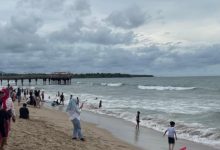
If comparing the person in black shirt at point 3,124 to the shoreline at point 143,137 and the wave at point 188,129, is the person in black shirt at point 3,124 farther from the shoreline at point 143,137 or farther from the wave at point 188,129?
the wave at point 188,129

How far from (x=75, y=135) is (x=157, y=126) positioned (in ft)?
34.5

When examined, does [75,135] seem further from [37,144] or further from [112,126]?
[112,126]

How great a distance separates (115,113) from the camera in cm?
2928

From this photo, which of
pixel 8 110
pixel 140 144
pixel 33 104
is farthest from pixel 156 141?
pixel 33 104

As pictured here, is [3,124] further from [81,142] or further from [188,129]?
[188,129]

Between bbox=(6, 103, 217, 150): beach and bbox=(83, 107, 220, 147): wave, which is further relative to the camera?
bbox=(83, 107, 220, 147): wave

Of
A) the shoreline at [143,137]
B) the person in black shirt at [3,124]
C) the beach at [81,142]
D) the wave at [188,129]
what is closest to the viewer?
the person in black shirt at [3,124]

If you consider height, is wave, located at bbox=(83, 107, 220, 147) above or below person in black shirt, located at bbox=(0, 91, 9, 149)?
below

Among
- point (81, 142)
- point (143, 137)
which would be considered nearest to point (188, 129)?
point (143, 137)

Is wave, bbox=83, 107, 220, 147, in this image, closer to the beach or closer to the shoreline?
the shoreline

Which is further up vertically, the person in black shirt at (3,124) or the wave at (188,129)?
the person in black shirt at (3,124)

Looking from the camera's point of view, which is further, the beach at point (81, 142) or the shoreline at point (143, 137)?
the shoreline at point (143, 137)

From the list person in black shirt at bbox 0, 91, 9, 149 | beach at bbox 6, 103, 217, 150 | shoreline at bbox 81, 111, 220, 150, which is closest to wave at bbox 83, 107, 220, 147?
shoreline at bbox 81, 111, 220, 150

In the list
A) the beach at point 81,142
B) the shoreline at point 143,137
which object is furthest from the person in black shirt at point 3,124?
the shoreline at point 143,137
